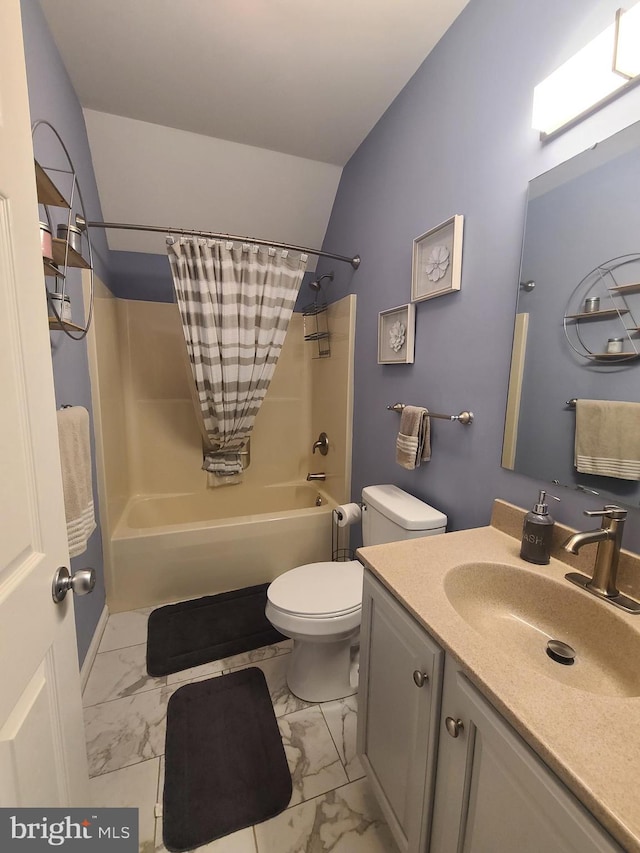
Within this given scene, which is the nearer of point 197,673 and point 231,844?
point 231,844

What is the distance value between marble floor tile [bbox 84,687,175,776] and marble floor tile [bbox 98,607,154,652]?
347 millimetres

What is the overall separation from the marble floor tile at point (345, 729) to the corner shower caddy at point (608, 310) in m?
1.50

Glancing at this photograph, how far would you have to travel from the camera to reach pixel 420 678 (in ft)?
2.52

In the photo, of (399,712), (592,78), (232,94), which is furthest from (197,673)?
(232,94)

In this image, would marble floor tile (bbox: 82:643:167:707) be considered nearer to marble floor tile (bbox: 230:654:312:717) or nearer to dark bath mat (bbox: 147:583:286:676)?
dark bath mat (bbox: 147:583:286:676)

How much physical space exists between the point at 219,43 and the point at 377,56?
2.13 feet

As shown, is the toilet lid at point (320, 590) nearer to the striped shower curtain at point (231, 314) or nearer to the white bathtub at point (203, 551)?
the white bathtub at point (203, 551)

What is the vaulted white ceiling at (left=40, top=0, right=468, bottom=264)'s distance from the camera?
132 cm

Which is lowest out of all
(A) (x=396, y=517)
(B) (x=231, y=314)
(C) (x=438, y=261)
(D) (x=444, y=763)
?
(D) (x=444, y=763)

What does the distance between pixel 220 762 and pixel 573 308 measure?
189cm

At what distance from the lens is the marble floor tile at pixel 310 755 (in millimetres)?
1192

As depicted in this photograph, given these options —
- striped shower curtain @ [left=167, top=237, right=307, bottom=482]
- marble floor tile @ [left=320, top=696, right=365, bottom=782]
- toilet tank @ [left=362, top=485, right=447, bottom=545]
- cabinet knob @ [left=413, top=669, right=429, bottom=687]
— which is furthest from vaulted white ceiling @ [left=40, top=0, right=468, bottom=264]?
marble floor tile @ [left=320, top=696, right=365, bottom=782]

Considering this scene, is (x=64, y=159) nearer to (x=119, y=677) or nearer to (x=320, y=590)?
(x=320, y=590)

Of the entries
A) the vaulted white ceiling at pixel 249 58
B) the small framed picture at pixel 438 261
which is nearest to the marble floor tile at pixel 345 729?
the small framed picture at pixel 438 261
